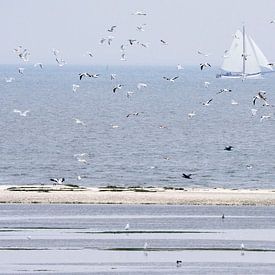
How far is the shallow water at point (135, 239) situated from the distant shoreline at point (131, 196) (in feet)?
5.08

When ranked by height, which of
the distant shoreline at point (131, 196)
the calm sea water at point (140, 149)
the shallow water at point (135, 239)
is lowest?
the shallow water at point (135, 239)

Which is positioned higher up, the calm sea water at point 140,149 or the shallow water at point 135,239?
the calm sea water at point 140,149

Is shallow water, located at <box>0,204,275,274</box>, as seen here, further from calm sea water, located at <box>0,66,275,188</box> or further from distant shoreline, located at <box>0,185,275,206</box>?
calm sea water, located at <box>0,66,275,188</box>

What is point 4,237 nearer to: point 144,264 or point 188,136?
point 144,264

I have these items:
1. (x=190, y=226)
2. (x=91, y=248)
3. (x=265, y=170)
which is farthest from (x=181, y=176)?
(x=91, y=248)

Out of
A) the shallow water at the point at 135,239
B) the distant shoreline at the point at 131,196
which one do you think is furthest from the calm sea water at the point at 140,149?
the shallow water at the point at 135,239

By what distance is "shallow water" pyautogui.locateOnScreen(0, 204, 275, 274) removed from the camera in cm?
6000

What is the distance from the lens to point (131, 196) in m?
83.6

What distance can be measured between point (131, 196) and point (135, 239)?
1619 centimetres

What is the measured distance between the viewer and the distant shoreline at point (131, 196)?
82.0 meters

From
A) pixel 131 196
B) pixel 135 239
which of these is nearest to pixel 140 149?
pixel 131 196

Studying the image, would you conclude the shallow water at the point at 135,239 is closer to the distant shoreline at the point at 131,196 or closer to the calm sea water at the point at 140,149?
the distant shoreline at the point at 131,196

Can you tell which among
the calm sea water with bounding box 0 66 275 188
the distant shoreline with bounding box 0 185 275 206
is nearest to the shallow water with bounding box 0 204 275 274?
the distant shoreline with bounding box 0 185 275 206

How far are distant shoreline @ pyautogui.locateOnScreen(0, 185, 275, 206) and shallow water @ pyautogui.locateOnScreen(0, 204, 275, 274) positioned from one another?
155 cm
